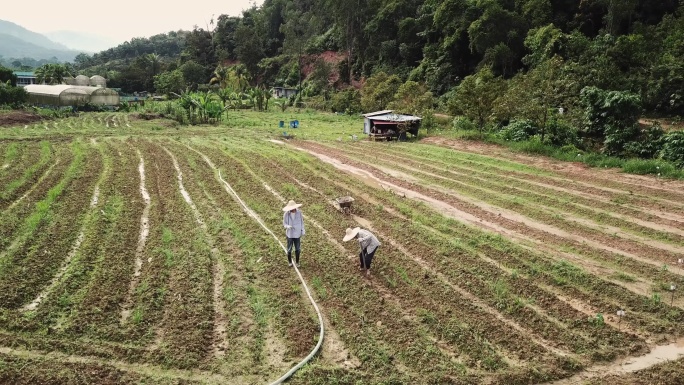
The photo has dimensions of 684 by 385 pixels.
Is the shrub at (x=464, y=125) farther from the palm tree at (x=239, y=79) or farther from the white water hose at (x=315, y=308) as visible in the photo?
the palm tree at (x=239, y=79)

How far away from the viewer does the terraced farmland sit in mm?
6812

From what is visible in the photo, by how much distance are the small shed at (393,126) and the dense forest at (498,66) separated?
2669mm

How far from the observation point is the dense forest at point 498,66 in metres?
23.7

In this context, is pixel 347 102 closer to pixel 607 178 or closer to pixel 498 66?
pixel 498 66

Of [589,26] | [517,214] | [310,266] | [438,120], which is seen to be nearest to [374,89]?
[438,120]

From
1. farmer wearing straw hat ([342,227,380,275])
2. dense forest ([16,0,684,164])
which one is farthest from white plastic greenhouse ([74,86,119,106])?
farmer wearing straw hat ([342,227,380,275])

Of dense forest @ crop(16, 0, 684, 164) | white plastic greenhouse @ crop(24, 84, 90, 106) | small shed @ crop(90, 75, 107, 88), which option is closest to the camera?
dense forest @ crop(16, 0, 684, 164)

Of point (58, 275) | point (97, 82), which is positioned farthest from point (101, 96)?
point (58, 275)

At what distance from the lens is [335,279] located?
373 inches

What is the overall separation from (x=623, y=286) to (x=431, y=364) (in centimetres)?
504

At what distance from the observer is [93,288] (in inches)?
339

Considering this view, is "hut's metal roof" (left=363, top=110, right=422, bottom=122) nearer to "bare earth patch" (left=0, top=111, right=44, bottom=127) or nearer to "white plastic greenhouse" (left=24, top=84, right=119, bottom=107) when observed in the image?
"bare earth patch" (left=0, top=111, right=44, bottom=127)

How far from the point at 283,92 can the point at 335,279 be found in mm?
60351

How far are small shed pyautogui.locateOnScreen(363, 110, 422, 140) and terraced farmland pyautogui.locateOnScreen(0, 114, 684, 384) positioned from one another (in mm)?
11156
